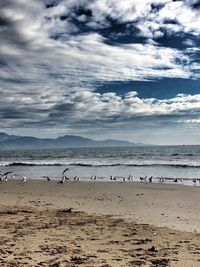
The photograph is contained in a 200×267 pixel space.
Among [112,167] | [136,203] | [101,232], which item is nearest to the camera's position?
[101,232]

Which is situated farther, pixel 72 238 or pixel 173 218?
pixel 173 218

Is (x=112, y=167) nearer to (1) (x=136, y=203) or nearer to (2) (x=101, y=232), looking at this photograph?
(1) (x=136, y=203)

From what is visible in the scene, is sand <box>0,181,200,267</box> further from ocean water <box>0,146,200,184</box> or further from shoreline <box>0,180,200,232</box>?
ocean water <box>0,146,200,184</box>

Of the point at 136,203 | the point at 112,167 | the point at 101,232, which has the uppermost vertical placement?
the point at 112,167

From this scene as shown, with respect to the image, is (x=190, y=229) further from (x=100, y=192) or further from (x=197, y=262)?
(x=100, y=192)

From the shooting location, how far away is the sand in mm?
6930

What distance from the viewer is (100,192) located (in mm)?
19594

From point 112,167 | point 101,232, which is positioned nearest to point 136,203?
point 101,232

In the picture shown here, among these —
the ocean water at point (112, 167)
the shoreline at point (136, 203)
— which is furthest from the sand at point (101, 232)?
the ocean water at point (112, 167)

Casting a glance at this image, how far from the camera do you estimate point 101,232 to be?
369 inches

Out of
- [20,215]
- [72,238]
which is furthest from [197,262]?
[20,215]

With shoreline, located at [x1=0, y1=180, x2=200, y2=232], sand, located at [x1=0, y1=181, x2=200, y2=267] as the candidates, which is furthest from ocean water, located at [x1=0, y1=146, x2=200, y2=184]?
sand, located at [x1=0, y1=181, x2=200, y2=267]

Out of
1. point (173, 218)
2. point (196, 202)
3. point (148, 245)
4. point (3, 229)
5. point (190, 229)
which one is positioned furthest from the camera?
point (196, 202)

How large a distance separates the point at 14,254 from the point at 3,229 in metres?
2.49
